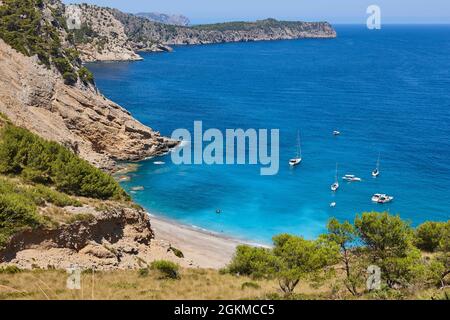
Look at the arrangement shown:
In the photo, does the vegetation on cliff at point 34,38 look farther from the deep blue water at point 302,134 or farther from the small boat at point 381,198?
the small boat at point 381,198

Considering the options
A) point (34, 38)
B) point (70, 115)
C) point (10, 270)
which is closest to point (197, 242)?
point (10, 270)

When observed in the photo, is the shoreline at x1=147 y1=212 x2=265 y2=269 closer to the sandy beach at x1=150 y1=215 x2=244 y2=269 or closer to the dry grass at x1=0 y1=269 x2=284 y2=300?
the sandy beach at x1=150 y1=215 x2=244 y2=269

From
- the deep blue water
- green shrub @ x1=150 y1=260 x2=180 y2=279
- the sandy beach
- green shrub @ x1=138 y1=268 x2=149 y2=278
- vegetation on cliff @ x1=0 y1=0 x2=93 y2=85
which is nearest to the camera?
green shrub @ x1=138 y1=268 x2=149 y2=278

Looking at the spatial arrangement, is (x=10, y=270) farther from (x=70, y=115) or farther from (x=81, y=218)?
(x=70, y=115)

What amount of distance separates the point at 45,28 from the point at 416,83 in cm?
10400

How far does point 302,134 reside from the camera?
86812mm

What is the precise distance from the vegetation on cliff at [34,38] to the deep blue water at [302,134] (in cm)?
1855

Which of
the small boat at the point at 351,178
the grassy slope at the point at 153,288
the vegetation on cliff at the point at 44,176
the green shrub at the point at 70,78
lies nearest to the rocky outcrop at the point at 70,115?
the green shrub at the point at 70,78

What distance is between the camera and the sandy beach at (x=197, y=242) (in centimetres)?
4391

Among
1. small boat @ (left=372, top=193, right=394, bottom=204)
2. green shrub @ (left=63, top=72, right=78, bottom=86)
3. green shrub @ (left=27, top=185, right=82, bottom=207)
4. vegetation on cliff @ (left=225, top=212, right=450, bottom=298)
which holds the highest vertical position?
green shrub @ (left=63, top=72, right=78, bottom=86)

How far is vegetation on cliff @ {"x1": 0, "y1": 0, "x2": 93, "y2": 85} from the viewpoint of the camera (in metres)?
67.8

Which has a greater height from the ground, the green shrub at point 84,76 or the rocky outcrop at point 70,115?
the green shrub at point 84,76

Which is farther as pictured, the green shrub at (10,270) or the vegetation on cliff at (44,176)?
the vegetation on cliff at (44,176)

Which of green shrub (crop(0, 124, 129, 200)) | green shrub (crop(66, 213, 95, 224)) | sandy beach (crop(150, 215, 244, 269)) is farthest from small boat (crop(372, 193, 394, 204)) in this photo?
green shrub (crop(66, 213, 95, 224))
